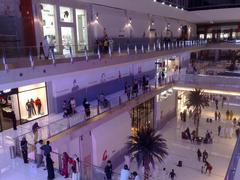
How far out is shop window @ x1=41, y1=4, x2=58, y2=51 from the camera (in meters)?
17.0

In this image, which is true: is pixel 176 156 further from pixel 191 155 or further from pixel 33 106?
pixel 33 106

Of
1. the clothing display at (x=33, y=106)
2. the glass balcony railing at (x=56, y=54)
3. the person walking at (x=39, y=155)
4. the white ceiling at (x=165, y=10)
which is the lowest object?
the person walking at (x=39, y=155)

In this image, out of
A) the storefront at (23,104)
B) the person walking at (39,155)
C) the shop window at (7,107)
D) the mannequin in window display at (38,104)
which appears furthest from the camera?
the mannequin in window display at (38,104)

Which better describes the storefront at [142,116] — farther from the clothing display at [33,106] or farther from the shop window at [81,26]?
the clothing display at [33,106]

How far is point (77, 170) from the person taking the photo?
8.76m

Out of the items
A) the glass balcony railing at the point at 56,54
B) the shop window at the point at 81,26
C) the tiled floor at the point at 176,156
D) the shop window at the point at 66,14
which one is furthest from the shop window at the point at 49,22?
the tiled floor at the point at 176,156

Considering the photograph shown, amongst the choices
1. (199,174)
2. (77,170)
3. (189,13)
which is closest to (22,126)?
(77,170)

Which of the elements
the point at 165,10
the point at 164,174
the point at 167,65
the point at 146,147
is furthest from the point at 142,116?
the point at 165,10

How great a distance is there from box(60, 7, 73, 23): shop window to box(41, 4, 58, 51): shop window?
2.73 feet

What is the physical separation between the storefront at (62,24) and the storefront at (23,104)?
3.05 m

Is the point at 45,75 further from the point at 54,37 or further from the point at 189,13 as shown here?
the point at 189,13

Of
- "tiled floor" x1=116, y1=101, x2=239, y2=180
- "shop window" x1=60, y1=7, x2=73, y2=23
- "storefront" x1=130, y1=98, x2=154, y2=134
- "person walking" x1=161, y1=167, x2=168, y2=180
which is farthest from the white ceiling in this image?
"person walking" x1=161, y1=167, x2=168, y2=180

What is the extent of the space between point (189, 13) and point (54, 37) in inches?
938

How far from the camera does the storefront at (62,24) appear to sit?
Result: 1692cm
